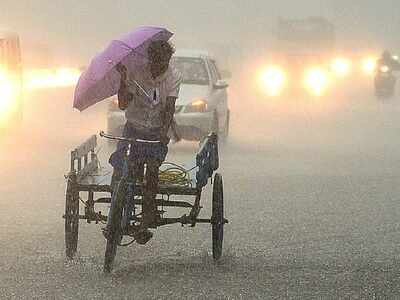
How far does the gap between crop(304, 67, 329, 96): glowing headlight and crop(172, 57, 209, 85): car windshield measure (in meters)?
22.9

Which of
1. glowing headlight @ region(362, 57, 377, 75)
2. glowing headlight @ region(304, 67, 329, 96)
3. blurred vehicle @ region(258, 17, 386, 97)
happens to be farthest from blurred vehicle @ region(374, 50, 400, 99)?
glowing headlight @ region(362, 57, 377, 75)

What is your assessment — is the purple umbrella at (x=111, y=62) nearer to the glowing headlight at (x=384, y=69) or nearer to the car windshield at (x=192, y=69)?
the car windshield at (x=192, y=69)

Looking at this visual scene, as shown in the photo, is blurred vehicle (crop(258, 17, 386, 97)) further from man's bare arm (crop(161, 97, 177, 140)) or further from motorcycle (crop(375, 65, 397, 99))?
man's bare arm (crop(161, 97, 177, 140))

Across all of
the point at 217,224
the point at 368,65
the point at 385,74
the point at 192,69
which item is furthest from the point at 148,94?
the point at 368,65

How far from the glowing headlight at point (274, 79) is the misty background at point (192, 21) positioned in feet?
70.1

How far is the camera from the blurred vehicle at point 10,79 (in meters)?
20.5

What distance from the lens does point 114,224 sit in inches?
279

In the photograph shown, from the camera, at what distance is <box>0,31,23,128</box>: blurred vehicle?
67.3ft

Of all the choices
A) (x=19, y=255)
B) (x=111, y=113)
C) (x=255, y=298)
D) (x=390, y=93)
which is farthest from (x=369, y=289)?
(x=390, y=93)

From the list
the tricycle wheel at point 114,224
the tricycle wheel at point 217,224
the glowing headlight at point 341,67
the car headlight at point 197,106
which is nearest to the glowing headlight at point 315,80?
the glowing headlight at point 341,67

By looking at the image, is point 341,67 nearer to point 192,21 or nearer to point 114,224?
point 114,224

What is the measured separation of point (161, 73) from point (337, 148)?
12219 millimetres

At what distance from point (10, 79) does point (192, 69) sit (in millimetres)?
4547

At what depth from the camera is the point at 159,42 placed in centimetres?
738
